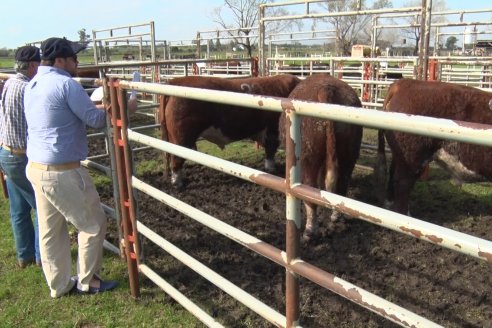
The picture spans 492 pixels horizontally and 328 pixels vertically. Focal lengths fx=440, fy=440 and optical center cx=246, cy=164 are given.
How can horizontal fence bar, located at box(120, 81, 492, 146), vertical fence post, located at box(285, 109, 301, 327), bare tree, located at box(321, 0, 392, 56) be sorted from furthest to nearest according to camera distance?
bare tree, located at box(321, 0, 392, 56) → vertical fence post, located at box(285, 109, 301, 327) → horizontal fence bar, located at box(120, 81, 492, 146)

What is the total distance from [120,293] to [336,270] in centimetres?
169

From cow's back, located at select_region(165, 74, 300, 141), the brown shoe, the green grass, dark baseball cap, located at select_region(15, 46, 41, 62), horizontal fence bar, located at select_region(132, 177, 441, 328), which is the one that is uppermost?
dark baseball cap, located at select_region(15, 46, 41, 62)

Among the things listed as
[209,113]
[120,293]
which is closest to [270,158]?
[209,113]

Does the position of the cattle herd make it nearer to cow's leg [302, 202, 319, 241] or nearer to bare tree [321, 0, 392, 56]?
cow's leg [302, 202, 319, 241]

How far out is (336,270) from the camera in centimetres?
350

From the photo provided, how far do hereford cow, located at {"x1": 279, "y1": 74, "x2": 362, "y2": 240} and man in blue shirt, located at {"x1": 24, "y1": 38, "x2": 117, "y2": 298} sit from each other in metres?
1.89

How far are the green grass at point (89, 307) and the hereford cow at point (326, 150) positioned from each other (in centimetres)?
154

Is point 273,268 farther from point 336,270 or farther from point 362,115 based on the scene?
point 362,115

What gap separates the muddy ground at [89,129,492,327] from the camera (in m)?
2.97

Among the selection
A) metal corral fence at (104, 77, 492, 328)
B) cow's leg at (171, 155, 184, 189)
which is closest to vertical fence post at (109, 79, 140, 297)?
metal corral fence at (104, 77, 492, 328)

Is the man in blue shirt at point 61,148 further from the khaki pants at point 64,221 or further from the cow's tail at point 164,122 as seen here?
the cow's tail at point 164,122

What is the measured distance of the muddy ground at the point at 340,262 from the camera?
2.97 m

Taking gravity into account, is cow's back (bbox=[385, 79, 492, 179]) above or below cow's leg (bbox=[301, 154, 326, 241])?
above

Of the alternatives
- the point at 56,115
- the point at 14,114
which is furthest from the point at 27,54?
the point at 56,115
